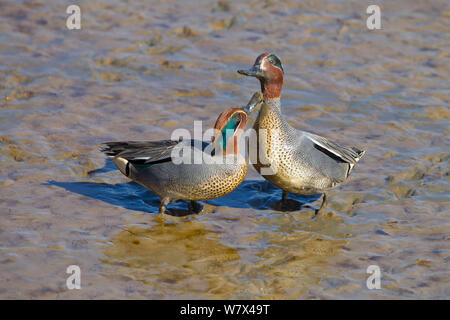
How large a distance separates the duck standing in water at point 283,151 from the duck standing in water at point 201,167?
0.64 feet

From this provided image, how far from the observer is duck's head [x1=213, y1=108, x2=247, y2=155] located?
19.6 feet

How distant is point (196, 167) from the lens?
600cm

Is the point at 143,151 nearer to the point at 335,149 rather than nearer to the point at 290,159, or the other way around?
the point at 290,159

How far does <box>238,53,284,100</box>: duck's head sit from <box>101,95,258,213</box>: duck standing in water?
16 centimetres

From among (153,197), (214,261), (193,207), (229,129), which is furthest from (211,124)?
(214,261)

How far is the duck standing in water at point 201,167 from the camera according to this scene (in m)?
5.99

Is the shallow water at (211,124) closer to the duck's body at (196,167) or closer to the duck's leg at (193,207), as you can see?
the duck's leg at (193,207)

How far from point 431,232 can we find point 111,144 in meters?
2.94

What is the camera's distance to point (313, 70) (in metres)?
9.43

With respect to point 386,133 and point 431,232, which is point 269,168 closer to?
point 431,232

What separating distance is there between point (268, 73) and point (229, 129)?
0.64 m

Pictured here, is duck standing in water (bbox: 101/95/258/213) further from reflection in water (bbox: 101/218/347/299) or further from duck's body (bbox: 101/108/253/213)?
reflection in water (bbox: 101/218/347/299)

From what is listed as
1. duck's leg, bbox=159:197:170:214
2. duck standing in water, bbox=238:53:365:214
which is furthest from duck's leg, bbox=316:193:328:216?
duck's leg, bbox=159:197:170:214

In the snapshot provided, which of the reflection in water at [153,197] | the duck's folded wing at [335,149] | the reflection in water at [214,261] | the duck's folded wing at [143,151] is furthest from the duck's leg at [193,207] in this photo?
the duck's folded wing at [335,149]
